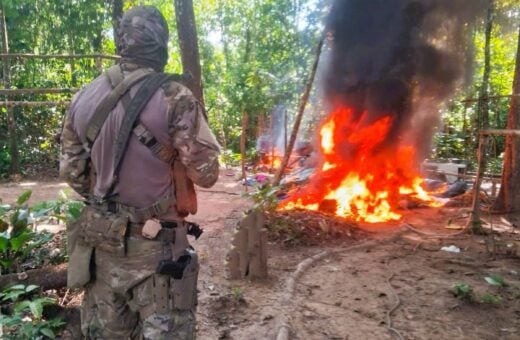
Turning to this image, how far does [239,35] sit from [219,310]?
2321 cm

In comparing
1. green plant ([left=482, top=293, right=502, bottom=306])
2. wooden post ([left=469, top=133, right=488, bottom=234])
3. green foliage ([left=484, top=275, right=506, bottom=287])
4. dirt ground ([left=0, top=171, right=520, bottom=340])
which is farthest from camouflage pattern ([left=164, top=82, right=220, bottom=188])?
wooden post ([left=469, top=133, right=488, bottom=234])

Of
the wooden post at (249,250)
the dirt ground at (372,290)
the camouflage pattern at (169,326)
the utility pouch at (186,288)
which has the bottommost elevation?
the dirt ground at (372,290)

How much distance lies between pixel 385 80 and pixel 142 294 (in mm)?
8730

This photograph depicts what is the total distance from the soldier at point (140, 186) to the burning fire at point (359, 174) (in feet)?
18.6

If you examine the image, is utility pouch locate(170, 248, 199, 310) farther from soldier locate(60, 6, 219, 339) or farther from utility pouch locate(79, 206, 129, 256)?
utility pouch locate(79, 206, 129, 256)

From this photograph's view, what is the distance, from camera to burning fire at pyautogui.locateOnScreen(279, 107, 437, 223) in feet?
28.2

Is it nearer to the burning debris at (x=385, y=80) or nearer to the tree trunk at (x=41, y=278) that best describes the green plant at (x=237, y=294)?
the tree trunk at (x=41, y=278)

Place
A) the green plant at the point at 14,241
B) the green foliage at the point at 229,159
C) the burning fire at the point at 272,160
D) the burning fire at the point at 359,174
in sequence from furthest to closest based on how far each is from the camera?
the green foliage at the point at 229,159 → the burning fire at the point at 272,160 → the burning fire at the point at 359,174 → the green plant at the point at 14,241

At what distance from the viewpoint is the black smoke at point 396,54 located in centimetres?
999

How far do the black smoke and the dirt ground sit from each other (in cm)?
359

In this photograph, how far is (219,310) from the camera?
4195mm

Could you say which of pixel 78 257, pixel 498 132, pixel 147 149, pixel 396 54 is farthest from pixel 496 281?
pixel 396 54

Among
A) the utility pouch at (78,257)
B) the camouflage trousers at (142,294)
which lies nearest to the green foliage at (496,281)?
the camouflage trousers at (142,294)

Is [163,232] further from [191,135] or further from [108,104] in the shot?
[108,104]
